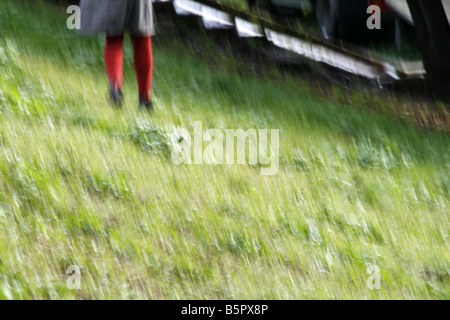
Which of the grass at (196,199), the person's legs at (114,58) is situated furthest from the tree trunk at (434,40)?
the person's legs at (114,58)

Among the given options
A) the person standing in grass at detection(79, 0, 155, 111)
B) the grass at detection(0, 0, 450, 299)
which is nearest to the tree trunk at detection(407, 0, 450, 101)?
the grass at detection(0, 0, 450, 299)

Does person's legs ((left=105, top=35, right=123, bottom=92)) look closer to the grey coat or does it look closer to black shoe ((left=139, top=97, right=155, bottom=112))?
the grey coat

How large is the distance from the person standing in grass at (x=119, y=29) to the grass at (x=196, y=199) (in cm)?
20

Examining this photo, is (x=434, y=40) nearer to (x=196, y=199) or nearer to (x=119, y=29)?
(x=119, y=29)

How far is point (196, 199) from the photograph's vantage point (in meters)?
4.96

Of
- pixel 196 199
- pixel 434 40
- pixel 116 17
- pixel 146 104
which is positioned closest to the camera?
pixel 196 199

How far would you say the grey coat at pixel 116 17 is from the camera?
596 cm

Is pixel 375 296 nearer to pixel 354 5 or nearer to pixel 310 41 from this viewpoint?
pixel 310 41

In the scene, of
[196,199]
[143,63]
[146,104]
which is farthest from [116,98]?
[196,199]

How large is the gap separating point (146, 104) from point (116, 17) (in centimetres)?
73

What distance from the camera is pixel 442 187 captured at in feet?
20.5

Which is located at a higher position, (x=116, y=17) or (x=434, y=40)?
(x=116, y=17)

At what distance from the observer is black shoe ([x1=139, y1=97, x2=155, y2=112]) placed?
620cm

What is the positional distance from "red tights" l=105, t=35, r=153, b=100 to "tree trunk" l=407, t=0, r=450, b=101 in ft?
11.1
